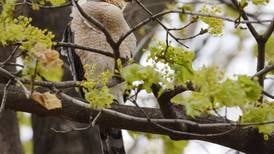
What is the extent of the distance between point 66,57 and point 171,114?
1892mm

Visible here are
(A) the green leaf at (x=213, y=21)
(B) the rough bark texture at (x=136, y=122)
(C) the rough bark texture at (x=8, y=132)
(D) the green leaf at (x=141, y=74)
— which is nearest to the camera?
(D) the green leaf at (x=141, y=74)

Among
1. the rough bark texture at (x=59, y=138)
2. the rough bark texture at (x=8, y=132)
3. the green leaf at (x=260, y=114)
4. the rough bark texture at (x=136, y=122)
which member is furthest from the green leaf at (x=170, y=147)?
the green leaf at (x=260, y=114)

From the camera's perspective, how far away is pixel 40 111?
319cm

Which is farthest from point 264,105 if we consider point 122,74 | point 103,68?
point 103,68

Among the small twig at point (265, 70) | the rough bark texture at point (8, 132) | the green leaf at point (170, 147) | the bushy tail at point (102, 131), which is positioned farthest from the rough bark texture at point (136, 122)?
the green leaf at point (170, 147)

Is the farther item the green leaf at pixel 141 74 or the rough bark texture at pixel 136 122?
the rough bark texture at pixel 136 122

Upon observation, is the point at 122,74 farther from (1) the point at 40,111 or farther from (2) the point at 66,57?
(2) the point at 66,57

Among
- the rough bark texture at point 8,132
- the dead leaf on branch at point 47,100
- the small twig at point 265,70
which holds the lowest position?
the rough bark texture at point 8,132

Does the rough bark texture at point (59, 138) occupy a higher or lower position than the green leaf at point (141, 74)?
lower

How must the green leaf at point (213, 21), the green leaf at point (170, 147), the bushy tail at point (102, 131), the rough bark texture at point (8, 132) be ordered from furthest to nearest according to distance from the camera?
1. the green leaf at point (170, 147)
2. the bushy tail at point (102, 131)
3. the rough bark texture at point (8, 132)
4. the green leaf at point (213, 21)

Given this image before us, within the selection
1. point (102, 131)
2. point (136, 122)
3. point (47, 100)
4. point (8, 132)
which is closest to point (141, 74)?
point (47, 100)

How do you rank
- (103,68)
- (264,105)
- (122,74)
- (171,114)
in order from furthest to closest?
1. (103,68)
2. (171,114)
3. (264,105)
4. (122,74)

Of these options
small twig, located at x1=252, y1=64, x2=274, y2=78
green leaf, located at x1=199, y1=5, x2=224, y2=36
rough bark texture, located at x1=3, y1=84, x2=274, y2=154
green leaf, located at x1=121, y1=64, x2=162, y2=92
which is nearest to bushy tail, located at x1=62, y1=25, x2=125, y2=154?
rough bark texture, located at x1=3, y1=84, x2=274, y2=154

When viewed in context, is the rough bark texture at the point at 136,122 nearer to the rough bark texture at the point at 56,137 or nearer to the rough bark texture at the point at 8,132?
the rough bark texture at the point at 8,132
